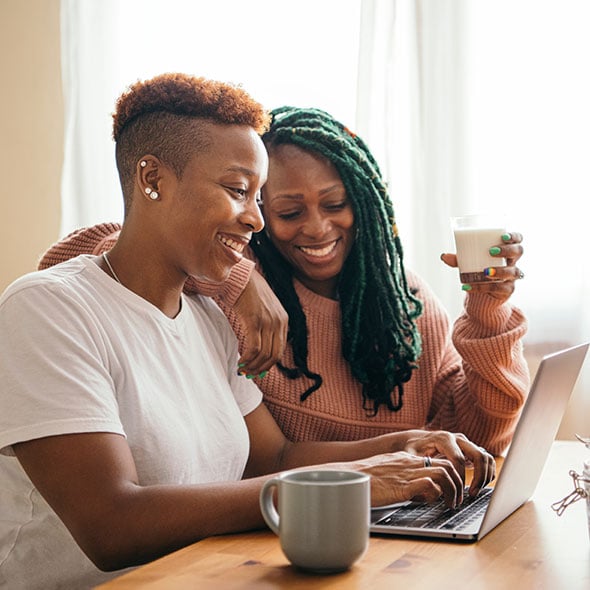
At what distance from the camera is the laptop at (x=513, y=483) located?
1063 mm

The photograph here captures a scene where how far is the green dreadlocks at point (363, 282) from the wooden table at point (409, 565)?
2.19ft

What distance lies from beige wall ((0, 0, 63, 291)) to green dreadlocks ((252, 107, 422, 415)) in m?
1.53

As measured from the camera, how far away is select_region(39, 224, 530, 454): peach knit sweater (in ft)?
5.60

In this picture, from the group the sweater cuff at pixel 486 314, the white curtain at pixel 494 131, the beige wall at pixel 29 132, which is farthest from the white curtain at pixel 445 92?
the sweater cuff at pixel 486 314

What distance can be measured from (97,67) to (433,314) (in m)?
1.68

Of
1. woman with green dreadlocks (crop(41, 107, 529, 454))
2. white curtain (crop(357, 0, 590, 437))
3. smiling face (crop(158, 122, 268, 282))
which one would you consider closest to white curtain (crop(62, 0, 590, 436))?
white curtain (crop(357, 0, 590, 437))

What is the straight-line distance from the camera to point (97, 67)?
306 centimetres

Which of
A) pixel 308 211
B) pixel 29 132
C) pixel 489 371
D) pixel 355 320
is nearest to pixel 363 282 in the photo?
pixel 355 320

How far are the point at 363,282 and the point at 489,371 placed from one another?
0.32m

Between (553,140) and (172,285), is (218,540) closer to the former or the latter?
(172,285)

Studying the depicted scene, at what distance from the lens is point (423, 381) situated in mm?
1845

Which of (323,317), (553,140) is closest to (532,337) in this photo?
(553,140)

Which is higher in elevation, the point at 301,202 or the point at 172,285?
the point at 301,202

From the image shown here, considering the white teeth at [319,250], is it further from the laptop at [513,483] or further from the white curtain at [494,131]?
the white curtain at [494,131]
